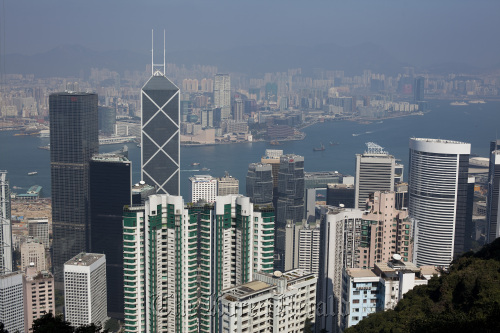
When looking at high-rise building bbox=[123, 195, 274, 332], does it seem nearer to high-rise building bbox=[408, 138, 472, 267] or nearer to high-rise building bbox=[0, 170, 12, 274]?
high-rise building bbox=[0, 170, 12, 274]

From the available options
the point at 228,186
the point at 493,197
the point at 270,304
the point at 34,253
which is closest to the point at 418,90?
the point at 228,186

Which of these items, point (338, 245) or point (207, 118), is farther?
point (207, 118)

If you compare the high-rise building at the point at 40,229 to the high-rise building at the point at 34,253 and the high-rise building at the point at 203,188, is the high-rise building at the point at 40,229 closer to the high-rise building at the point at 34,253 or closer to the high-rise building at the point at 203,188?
the high-rise building at the point at 34,253

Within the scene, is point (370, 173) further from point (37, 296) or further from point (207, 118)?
point (207, 118)

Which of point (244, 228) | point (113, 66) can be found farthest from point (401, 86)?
point (244, 228)

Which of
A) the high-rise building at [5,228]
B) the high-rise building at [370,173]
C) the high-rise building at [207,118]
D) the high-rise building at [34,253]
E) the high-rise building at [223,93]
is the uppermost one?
the high-rise building at [223,93]


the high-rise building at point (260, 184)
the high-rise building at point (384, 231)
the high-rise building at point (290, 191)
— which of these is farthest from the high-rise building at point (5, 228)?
the high-rise building at point (260, 184)

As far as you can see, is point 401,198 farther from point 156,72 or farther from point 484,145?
point 156,72
